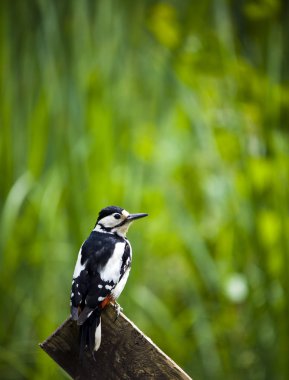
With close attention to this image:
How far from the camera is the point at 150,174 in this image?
119 inches

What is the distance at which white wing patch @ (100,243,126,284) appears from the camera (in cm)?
158

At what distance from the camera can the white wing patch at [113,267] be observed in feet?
5.18

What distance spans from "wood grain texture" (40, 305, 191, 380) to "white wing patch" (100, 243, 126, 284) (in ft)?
0.85

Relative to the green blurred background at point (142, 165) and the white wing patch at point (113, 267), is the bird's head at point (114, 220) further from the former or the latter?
the green blurred background at point (142, 165)

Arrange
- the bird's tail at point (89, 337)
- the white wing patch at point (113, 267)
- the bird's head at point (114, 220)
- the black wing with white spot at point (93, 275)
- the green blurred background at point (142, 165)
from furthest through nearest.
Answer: the green blurred background at point (142, 165), the bird's head at point (114, 220), the white wing patch at point (113, 267), the black wing with white spot at point (93, 275), the bird's tail at point (89, 337)

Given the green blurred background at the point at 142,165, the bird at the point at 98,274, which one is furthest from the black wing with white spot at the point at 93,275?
the green blurred background at the point at 142,165

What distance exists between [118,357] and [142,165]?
1.70 metres

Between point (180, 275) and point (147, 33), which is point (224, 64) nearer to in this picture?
point (147, 33)

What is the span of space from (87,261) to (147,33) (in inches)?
77.3

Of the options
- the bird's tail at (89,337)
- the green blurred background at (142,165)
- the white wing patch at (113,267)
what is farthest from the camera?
the green blurred background at (142,165)

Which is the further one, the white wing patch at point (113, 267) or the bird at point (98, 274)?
the white wing patch at point (113, 267)

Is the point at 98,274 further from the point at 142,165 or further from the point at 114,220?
the point at 142,165

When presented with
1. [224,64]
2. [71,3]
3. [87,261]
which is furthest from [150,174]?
[87,261]

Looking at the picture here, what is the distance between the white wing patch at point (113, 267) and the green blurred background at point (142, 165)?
3.32 feet
